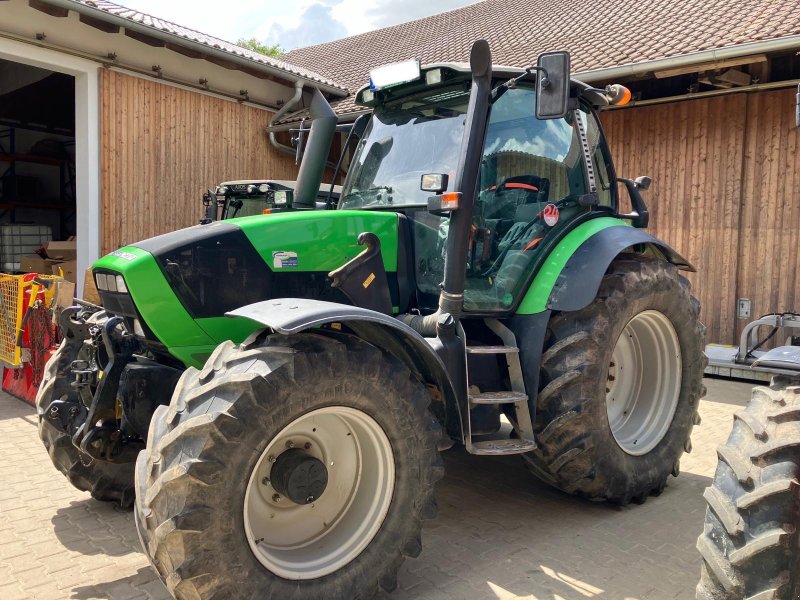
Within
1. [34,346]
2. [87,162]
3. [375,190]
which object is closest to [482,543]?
[375,190]

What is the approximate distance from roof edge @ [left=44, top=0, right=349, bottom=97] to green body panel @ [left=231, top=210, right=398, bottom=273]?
695 cm

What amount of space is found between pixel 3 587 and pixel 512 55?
994 centimetres

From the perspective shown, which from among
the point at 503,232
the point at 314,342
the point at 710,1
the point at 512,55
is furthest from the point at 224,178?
the point at 314,342

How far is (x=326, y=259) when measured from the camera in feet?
11.3

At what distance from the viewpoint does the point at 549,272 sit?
3818mm

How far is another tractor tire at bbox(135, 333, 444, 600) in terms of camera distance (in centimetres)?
243

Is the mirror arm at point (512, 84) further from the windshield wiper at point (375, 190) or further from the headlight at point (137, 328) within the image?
the headlight at point (137, 328)

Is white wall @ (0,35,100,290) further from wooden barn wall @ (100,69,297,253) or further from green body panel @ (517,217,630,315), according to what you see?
green body panel @ (517,217,630,315)

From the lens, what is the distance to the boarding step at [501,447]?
132 inches

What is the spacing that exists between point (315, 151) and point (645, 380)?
2600mm

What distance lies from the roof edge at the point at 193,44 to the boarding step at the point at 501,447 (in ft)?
26.6

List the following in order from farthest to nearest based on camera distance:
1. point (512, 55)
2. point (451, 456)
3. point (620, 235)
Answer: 1. point (512, 55)
2. point (451, 456)
3. point (620, 235)

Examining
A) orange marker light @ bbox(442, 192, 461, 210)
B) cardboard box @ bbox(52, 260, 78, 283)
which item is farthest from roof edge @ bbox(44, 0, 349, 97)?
orange marker light @ bbox(442, 192, 461, 210)

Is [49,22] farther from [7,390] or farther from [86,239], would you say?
[7,390]
